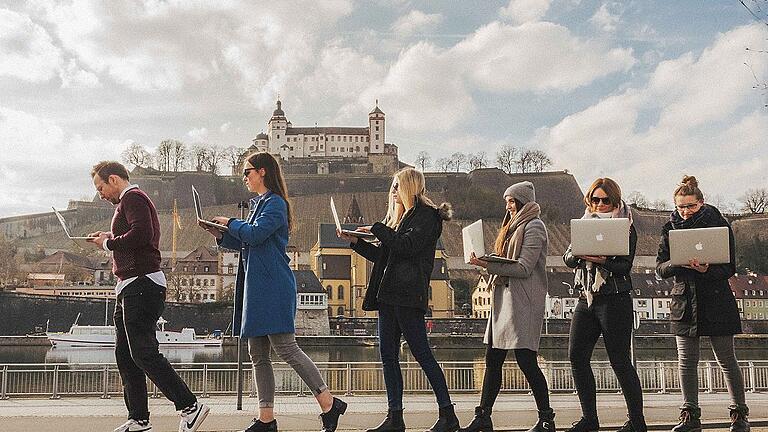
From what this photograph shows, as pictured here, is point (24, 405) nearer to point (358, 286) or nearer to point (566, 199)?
point (358, 286)

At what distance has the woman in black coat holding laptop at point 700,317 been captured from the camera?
5293 mm

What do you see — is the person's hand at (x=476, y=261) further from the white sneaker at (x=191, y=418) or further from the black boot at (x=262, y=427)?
the white sneaker at (x=191, y=418)

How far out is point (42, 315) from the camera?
63938 mm

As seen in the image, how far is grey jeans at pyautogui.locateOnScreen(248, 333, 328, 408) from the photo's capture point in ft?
16.2

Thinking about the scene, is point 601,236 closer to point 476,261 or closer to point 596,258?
point 596,258

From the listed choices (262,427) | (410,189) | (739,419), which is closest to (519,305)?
(410,189)

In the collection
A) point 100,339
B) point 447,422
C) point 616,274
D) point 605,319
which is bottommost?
point 100,339

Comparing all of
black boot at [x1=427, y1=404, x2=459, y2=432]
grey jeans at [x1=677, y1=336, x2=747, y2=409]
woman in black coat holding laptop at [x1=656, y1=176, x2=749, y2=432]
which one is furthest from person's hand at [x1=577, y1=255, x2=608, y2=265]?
black boot at [x1=427, y1=404, x2=459, y2=432]

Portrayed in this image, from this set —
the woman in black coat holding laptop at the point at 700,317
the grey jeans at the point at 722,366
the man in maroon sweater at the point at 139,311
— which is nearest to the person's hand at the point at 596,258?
the woman in black coat holding laptop at the point at 700,317

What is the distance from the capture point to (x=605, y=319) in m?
5.11

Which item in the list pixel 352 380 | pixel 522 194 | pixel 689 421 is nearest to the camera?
pixel 689 421

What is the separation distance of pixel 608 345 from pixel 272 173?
239 centimetres

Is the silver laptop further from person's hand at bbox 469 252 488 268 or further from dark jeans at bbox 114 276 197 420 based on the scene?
dark jeans at bbox 114 276 197 420

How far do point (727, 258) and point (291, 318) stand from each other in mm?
2846
